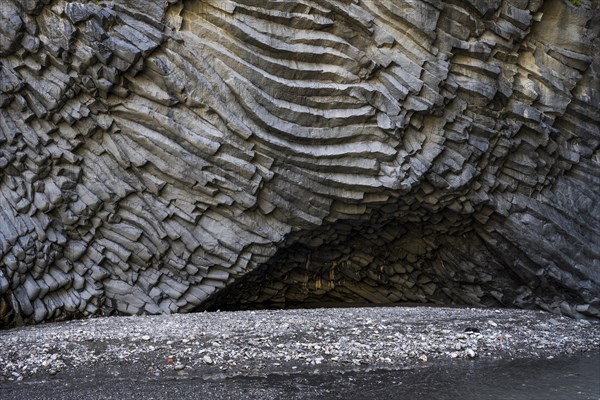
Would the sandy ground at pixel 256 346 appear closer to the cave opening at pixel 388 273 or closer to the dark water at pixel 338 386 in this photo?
the dark water at pixel 338 386

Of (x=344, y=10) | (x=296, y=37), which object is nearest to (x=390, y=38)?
(x=344, y=10)

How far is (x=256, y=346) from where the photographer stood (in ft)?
27.8

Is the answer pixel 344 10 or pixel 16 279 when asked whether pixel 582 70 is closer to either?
pixel 344 10

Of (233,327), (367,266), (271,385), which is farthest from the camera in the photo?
(367,266)

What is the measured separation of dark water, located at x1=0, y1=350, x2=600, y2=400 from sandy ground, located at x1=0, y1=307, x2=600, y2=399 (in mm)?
48

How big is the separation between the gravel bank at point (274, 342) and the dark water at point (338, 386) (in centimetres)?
22

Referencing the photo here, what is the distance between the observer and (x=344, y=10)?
1137cm

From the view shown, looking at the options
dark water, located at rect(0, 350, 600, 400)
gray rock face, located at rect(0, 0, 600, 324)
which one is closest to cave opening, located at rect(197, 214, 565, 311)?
gray rock face, located at rect(0, 0, 600, 324)

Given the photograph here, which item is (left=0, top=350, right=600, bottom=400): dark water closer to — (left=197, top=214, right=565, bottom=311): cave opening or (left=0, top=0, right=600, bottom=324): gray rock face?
(left=0, top=0, right=600, bottom=324): gray rock face

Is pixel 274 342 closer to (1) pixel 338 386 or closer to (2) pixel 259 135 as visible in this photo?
(1) pixel 338 386

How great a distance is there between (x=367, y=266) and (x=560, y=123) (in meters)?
5.29

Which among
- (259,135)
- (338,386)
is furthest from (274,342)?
(259,135)

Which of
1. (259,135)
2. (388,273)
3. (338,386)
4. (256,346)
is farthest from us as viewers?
(388,273)

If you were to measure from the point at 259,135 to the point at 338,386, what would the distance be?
5533 millimetres
